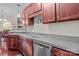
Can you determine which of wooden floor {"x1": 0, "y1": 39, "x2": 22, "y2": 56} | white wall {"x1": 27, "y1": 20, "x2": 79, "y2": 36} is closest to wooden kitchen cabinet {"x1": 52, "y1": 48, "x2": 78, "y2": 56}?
white wall {"x1": 27, "y1": 20, "x2": 79, "y2": 36}

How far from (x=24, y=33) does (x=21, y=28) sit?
7 cm

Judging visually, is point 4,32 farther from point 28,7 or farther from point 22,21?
point 28,7

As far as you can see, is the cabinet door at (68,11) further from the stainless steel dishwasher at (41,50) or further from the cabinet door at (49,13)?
the stainless steel dishwasher at (41,50)

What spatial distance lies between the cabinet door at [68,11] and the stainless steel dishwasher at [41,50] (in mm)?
390

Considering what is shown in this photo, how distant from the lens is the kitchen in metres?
1.65

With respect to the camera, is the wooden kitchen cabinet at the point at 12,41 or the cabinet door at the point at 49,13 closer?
the wooden kitchen cabinet at the point at 12,41

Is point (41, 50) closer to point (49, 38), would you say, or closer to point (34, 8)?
point (49, 38)

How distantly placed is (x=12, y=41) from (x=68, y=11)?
751 millimetres

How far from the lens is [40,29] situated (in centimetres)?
176

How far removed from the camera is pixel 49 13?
1986 mm

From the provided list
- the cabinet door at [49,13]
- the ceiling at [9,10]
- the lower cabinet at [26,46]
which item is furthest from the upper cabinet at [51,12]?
the lower cabinet at [26,46]

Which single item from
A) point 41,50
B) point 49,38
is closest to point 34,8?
point 49,38

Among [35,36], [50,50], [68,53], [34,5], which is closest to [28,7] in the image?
[34,5]

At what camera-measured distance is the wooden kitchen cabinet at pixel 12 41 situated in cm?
174
